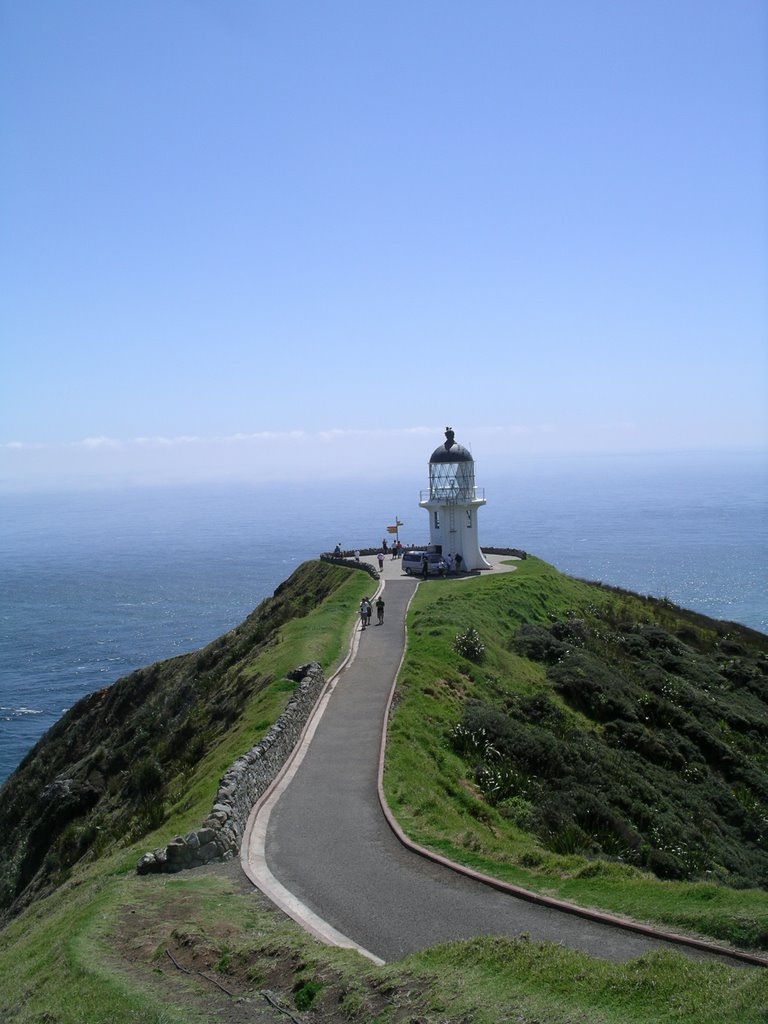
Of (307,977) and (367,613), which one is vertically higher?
(367,613)

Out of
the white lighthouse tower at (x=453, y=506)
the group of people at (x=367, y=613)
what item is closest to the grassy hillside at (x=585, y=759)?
the group of people at (x=367, y=613)

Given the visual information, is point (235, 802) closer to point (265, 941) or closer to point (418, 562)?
point (265, 941)

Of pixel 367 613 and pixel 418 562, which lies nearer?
pixel 367 613

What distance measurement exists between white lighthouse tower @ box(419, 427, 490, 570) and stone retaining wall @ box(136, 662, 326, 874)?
88.4ft

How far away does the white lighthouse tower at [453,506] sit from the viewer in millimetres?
47688

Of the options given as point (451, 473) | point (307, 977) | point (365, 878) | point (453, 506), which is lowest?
point (365, 878)

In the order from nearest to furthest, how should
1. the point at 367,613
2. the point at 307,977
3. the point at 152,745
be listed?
the point at 307,977 → the point at 152,745 → the point at 367,613

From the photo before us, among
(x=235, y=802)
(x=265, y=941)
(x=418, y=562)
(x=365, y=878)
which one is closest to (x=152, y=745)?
(x=235, y=802)

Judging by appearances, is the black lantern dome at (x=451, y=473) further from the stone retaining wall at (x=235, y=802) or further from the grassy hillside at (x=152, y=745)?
the stone retaining wall at (x=235, y=802)

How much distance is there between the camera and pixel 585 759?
880 inches

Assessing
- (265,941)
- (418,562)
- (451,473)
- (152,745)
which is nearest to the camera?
(265,941)

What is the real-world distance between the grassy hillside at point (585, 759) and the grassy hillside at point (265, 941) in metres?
0.14

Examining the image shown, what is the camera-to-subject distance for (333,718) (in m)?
22.0

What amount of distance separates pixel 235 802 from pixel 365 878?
3588mm
